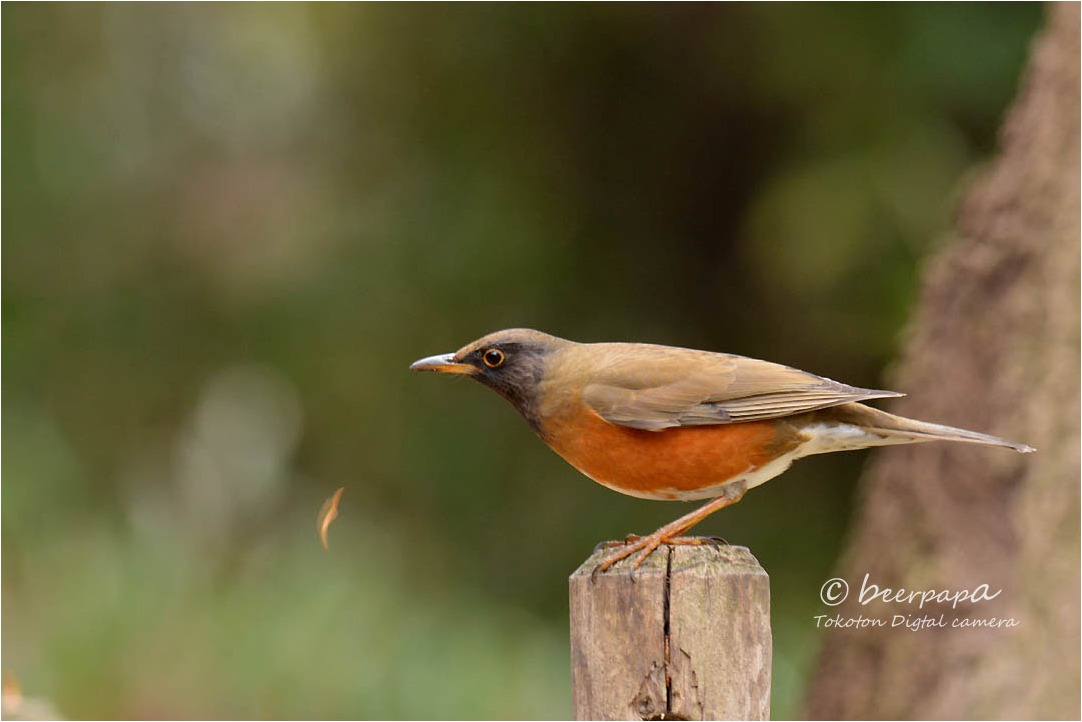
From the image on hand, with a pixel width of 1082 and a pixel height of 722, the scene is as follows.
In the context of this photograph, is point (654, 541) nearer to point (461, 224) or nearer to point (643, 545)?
point (643, 545)

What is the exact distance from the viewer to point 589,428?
3.92 meters

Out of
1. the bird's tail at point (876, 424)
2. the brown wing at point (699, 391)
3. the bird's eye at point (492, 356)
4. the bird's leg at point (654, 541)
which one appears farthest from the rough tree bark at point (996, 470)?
the bird's eye at point (492, 356)

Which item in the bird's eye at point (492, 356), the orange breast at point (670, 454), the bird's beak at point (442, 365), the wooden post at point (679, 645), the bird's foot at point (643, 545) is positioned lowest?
the wooden post at point (679, 645)

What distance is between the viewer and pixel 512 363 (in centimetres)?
416

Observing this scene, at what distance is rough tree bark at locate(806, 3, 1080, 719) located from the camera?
5.57 meters

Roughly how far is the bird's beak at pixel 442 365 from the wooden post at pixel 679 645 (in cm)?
96

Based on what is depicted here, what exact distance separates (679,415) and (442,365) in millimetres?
745

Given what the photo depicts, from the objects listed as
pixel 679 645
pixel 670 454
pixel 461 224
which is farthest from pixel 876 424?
pixel 461 224

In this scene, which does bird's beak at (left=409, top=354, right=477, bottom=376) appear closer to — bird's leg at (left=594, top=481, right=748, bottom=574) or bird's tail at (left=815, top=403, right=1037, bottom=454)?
bird's leg at (left=594, top=481, right=748, bottom=574)

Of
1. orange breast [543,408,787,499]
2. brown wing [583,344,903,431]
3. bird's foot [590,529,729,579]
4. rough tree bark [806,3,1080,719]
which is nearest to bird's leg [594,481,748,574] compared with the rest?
bird's foot [590,529,729,579]

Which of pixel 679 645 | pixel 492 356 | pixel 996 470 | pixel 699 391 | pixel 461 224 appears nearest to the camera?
pixel 679 645

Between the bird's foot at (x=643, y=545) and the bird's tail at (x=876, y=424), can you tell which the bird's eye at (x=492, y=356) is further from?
the bird's tail at (x=876, y=424)

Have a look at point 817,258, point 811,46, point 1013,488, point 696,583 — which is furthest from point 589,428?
point 811,46

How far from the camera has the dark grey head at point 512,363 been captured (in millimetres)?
4113
